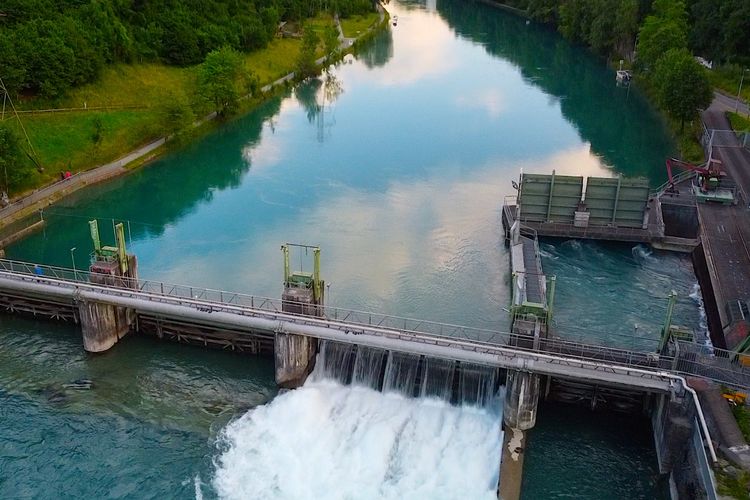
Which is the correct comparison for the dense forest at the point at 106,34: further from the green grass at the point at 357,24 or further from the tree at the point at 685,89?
the tree at the point at 685,89

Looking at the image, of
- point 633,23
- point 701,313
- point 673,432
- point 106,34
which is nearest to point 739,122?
point 701,313

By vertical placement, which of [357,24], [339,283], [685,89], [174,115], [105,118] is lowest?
[339,283]

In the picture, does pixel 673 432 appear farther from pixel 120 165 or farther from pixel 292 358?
pixel 120 165

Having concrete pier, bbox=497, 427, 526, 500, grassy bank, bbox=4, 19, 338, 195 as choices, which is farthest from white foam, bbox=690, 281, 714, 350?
grassy bank, bbox=4, 19, 338, 195

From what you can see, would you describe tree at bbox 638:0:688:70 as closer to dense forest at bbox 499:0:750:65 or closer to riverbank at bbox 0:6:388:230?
dense forest at bbox 499:0:750:65

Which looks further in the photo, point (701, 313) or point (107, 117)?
point (107, 117)

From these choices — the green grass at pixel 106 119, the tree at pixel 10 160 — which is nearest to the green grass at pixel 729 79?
the green grass at pixel 106 119
